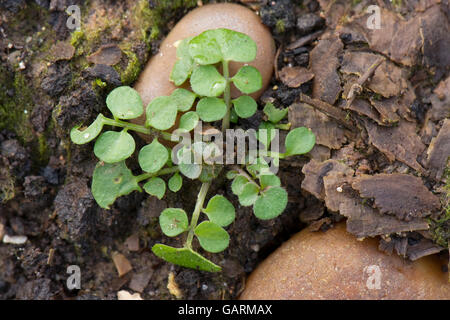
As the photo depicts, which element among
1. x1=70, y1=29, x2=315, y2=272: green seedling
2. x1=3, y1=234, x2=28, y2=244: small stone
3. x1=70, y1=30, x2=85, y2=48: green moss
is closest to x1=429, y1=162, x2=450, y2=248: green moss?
x1=70, y1=29, x2=315, y2=272: green seedling

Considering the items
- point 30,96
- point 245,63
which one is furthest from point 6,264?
point 245,63

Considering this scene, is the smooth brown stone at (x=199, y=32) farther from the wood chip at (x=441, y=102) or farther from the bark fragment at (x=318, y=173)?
the wood chip at (x=441, y=102)

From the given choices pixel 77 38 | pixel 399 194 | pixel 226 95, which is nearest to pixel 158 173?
pixel 226 95

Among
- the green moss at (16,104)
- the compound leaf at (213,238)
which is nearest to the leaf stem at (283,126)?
the compound leaf at (213,238)
